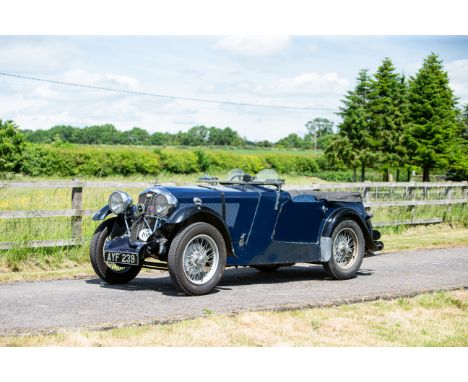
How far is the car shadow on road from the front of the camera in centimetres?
A: 781

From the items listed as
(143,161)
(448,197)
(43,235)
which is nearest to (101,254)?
(43,235)

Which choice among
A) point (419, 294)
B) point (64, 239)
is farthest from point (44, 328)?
point (64, 239)

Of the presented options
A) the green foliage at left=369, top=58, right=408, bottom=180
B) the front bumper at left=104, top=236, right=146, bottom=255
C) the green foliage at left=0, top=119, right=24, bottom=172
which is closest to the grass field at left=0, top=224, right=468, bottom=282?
the front bumper at left=104, top=236, right=146, bottom=255

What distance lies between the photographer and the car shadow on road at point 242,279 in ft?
25.6

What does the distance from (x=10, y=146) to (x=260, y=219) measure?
2377 inches

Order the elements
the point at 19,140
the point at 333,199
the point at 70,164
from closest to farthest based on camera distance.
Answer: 1. the point at 333,199
2. the point at 19,140
3. the point at 70,164

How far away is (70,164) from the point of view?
79438 mm

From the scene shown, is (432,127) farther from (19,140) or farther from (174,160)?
(174,160)

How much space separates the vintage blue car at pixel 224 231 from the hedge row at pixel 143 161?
211 feet

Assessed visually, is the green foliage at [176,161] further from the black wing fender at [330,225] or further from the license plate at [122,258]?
the license plate at [122,258]

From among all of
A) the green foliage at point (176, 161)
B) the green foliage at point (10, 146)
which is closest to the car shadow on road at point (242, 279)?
the green foliage at point (10, 146)

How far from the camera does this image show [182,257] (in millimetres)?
7039

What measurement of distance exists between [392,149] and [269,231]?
51464 mm

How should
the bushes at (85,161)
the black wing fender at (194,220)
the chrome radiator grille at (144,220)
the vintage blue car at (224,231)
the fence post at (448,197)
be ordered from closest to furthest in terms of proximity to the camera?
the black wing fender at (194,220), the vintage blue car at (224,231), the chrome radiator grille at (144,220), the fence post at (448,197), the bushes at (85,161)
